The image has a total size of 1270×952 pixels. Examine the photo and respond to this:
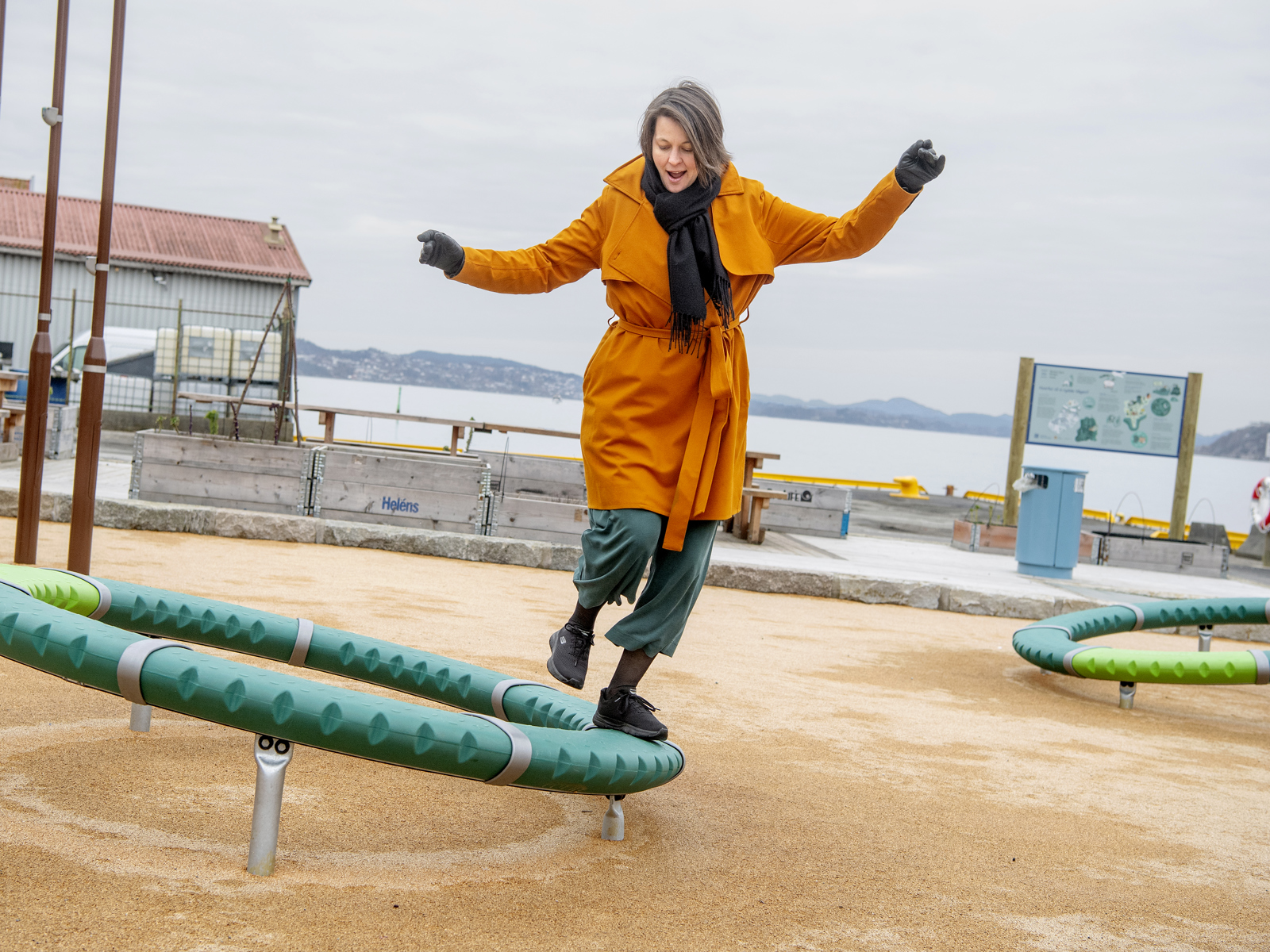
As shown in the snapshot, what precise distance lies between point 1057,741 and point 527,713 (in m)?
2.90

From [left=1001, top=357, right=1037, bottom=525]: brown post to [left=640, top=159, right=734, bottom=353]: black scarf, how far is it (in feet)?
43.3

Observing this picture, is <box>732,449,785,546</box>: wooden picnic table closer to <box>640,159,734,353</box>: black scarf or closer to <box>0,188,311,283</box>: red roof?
<box>640,159,734,353</box>: black scarf

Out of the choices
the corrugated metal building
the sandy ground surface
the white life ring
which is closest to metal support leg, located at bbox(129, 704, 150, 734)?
the sandy ground surface

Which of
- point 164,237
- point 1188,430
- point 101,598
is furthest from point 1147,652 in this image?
point 164,237

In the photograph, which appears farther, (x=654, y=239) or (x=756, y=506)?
(x=756, y=506)

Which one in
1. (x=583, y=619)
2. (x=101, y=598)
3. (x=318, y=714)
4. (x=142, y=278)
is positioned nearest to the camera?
(x=318, y=714)

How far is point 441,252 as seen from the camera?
10.1 feet

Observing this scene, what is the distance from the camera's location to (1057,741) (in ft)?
16.8

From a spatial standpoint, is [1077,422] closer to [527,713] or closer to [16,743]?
[527,713]

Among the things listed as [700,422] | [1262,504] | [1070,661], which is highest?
[700,422]

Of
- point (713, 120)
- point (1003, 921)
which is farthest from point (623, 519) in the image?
point (1003, 921)

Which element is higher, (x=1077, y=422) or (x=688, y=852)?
(x=1077, y=422)

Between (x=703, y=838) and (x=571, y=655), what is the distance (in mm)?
701

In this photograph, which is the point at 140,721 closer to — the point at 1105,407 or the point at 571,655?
the point at 571,655
